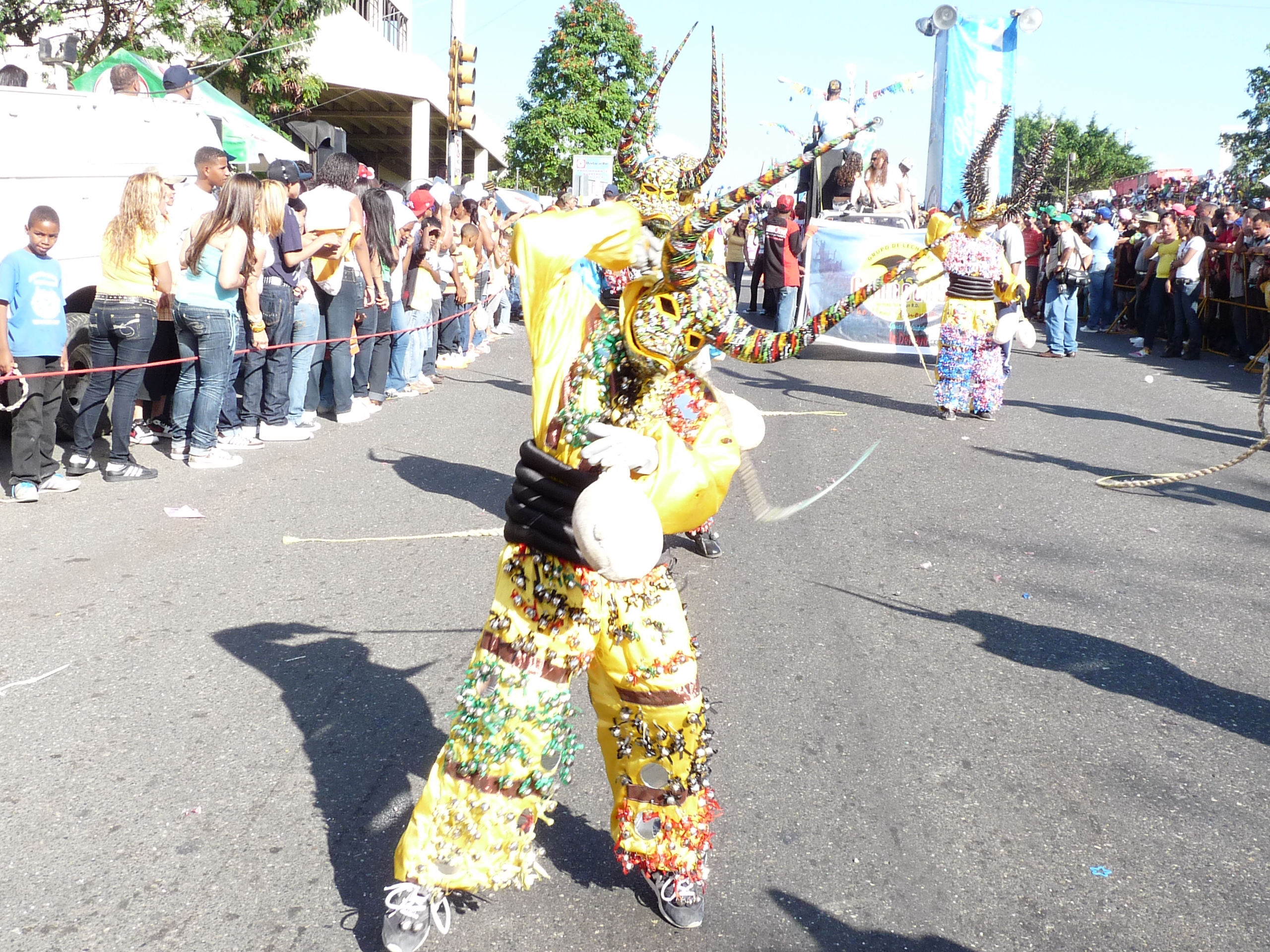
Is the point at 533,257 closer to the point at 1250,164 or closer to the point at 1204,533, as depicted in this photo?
the point at 1204,533

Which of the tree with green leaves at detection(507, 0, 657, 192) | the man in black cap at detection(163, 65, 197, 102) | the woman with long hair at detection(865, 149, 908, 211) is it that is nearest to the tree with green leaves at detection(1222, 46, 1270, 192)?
the tree with green leaves at detection(507, 0, 657, 192)

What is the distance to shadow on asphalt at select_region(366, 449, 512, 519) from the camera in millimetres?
7031

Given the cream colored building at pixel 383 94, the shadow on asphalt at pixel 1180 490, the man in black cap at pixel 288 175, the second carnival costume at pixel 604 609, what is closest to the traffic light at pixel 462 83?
the cream colored building at pixel 383 94

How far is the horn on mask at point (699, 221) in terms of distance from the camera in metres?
2.54

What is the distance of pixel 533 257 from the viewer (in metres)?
2.89

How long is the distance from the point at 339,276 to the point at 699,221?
6.63 meters

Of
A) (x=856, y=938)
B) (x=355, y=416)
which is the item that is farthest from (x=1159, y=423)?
(x=856, y=938)

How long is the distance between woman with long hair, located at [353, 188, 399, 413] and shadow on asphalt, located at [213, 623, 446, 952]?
489 cm

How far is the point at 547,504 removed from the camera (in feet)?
8.84

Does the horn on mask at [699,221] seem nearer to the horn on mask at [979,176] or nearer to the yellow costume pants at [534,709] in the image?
the yellow costume pants at [534,709]

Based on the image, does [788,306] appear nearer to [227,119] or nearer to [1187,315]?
[1187,315]

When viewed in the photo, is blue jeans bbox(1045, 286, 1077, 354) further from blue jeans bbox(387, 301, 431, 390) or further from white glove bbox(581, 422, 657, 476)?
white glove bbox(581, 422, 657, 476)

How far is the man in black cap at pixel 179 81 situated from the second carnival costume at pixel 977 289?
7.08 m

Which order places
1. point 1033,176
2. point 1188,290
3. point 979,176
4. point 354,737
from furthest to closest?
1. point 1188,290
2. point 979,176
3. point 1033,176
4. point 354,737
